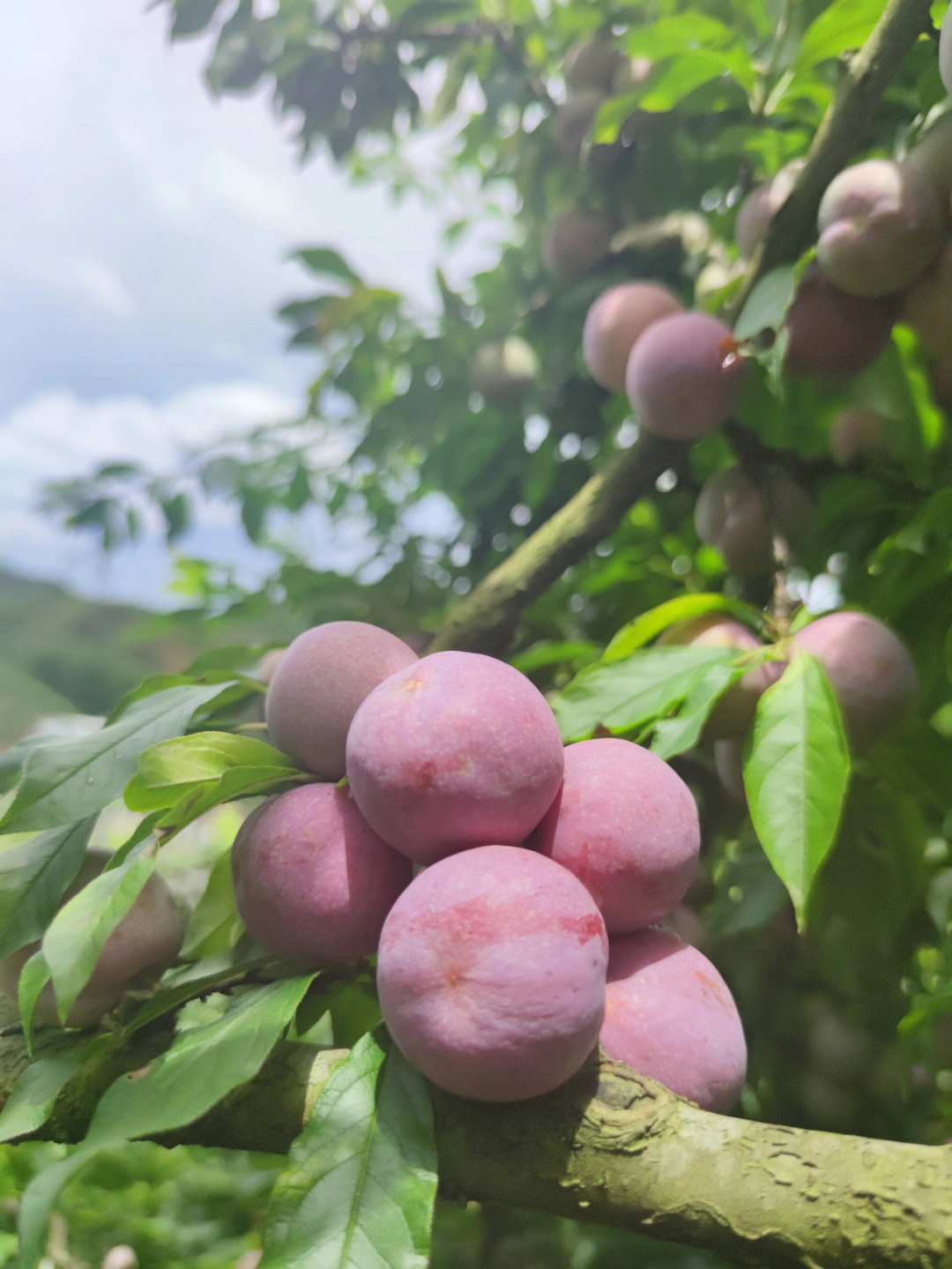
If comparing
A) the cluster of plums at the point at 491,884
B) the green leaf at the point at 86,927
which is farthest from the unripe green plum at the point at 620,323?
the green leaf at the point at 86,927

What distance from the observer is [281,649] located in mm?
555

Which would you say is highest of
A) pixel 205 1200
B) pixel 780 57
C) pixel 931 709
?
pixel 780 57

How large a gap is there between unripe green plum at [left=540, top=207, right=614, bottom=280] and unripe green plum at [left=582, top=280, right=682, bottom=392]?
0.40 ft

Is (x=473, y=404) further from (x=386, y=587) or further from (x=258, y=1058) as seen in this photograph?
(x=258, y=1058)

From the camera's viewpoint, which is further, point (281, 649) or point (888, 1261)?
point (281, 649)

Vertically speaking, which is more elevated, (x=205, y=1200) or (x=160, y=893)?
(x=160, y=893)

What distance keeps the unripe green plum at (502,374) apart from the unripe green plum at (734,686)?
13.5 inches

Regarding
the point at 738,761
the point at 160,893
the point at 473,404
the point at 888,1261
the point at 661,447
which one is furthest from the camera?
the point at 473,404

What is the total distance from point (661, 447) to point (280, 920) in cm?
42

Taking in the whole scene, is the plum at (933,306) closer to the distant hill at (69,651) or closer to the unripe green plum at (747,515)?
the unripe green plum at (747,515)

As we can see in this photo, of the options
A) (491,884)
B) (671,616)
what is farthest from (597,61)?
(491,884)

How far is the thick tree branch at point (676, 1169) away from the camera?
26cm

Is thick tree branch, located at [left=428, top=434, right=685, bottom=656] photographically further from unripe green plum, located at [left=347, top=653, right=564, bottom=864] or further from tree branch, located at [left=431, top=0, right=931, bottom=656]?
unripe green plum, located at [left=347, top=653, right=564, bottom=864]

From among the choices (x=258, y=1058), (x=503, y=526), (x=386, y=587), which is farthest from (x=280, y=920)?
(x=503, y=526)
